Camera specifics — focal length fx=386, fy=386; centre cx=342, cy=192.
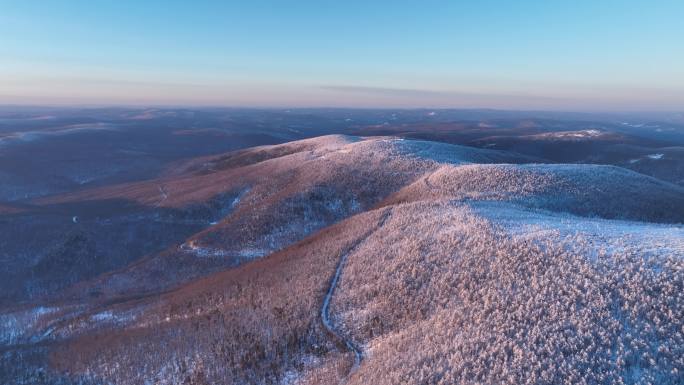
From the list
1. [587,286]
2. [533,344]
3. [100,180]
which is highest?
[587,286]

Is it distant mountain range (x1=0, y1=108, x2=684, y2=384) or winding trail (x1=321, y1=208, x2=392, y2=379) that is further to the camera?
winding trail (x1=321, y1=208, x2=392, y2=379)

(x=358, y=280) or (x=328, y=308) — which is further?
(x=358, y=280)

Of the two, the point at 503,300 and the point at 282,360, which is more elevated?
the point at 503,300

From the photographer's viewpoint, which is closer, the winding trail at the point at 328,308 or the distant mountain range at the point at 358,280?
the distant mountain range at the point at 358,280

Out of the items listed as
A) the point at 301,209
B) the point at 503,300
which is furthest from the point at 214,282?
the point at 503,300

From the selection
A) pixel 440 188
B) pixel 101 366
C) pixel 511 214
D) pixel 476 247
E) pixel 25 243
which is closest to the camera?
pixel 101 366

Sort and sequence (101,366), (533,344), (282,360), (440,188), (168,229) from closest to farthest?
(533,344), (282,360), (101,366), (440,188), (168,229)

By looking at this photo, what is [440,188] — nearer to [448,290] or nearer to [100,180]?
[448,290]

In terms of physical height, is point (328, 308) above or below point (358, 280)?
below
